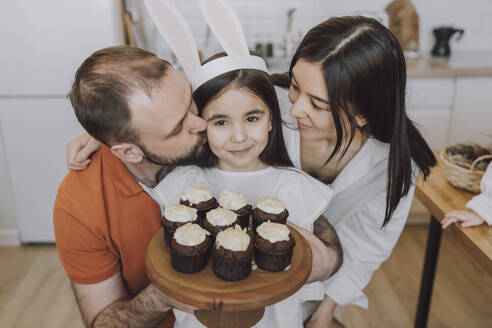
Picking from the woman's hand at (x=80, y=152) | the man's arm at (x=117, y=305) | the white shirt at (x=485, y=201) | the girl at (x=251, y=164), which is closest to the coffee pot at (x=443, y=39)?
the white shirt at (x=485, y=201)

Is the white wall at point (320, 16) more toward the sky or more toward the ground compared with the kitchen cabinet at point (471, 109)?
more toward the sky

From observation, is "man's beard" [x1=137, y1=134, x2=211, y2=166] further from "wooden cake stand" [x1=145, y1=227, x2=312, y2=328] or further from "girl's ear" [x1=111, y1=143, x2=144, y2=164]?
"wooden cake stand" [x1=145, y1=227, x2=312, y2=328]

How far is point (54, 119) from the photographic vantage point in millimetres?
2766

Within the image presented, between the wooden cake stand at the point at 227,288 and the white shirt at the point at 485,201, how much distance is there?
743 millimetres

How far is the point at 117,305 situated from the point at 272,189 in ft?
2.02

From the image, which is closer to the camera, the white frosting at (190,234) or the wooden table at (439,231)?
the white frosting at (190,234)

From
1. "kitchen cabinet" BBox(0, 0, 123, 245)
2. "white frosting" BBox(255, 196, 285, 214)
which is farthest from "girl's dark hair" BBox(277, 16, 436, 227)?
"kitchen cabinet" BBox(0, 0, 123, 245)

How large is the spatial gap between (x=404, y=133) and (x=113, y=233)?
964 millimetres

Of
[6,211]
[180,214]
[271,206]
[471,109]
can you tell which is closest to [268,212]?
[271,206]

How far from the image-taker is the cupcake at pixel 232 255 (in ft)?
3.29

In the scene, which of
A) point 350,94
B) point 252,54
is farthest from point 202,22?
point 350,94

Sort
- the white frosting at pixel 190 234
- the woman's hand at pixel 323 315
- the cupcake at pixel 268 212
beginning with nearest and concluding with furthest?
the white frosting at pixel 190 234 < the cupcake at pixel 268 212 < the woman's hand at pixel 323 315

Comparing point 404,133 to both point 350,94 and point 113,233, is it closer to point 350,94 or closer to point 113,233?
point 350,94

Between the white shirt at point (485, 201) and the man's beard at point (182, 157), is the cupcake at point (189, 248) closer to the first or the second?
the man's beard at point (182, 157)
